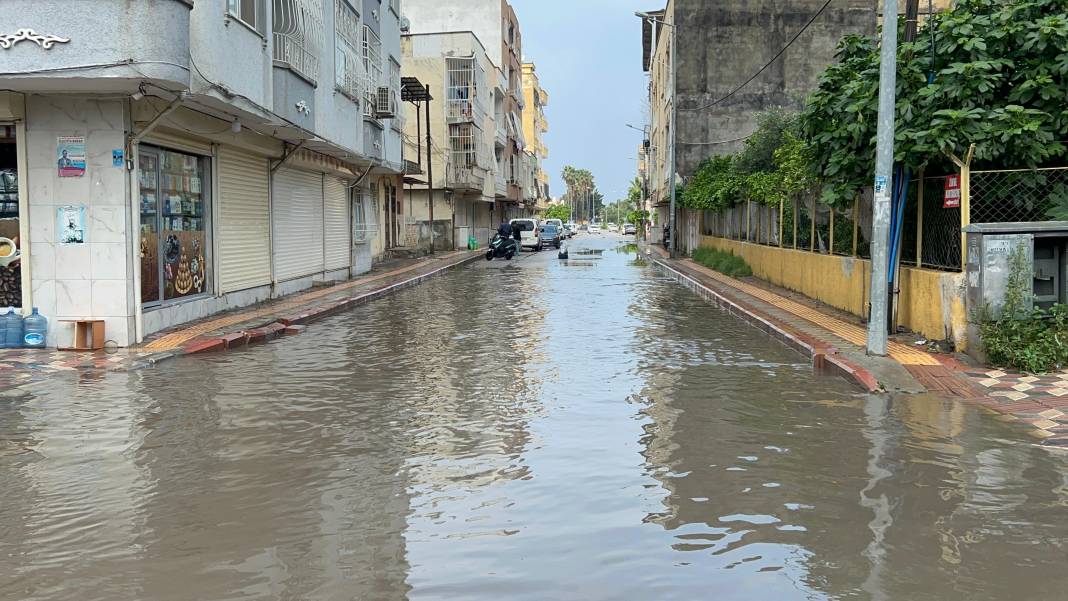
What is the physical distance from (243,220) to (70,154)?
6065 millimetres

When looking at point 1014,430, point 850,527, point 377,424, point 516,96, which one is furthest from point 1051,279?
point 516,96

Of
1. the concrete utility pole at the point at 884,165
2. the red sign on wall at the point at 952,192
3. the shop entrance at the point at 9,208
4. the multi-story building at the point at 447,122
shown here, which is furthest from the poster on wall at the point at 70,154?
the multi-story building at the point at 447,122

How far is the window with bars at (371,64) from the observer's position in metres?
26.8

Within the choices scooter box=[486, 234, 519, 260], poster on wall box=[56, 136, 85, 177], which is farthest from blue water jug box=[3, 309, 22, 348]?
scooter box=[486, 234, 519, 260]

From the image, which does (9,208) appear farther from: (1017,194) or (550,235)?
(550,235)

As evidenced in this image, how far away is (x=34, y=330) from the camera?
12727 mm

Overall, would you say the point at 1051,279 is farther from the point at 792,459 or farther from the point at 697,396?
the point at 792,459

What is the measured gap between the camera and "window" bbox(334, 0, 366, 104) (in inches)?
915

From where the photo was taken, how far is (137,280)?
13383 millimetres

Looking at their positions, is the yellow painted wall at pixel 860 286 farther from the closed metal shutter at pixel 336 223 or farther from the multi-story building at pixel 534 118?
the multi-story building at pixel 534 118

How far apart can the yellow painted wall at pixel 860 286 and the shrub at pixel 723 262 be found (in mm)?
499

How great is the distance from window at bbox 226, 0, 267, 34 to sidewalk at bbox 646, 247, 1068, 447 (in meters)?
10.3

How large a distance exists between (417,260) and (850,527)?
34786 millimetres

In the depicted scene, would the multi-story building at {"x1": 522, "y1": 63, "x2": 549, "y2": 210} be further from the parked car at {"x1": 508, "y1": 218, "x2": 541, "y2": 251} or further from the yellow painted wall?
the yellow painted wall
